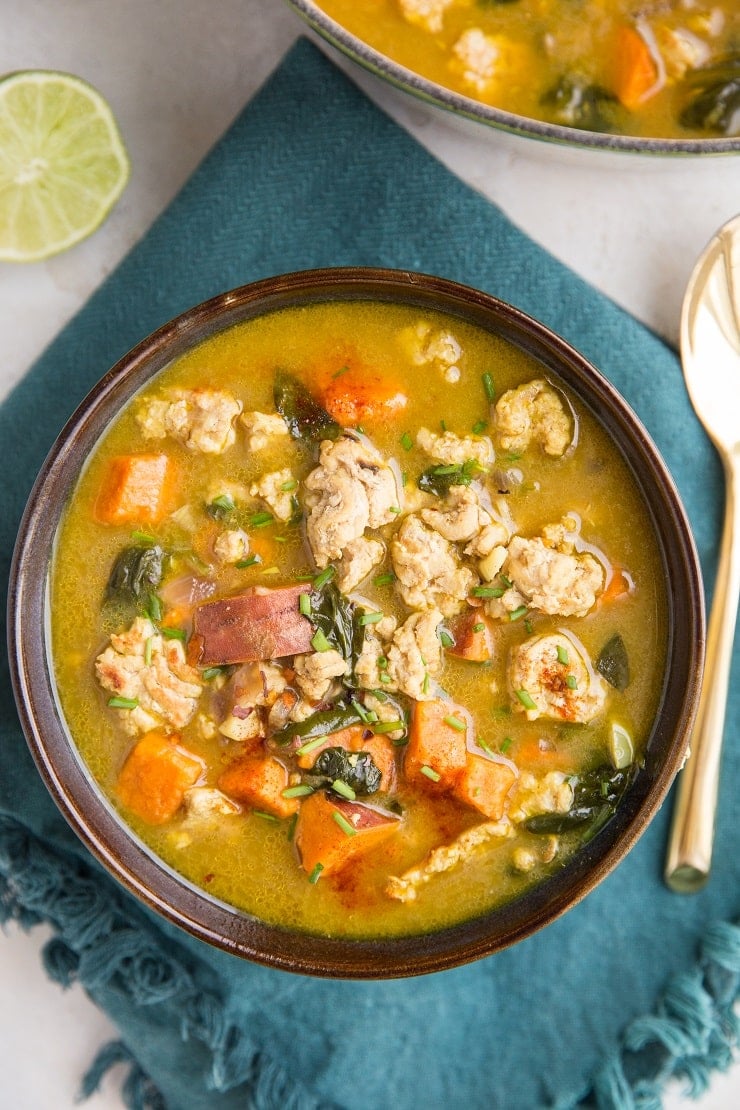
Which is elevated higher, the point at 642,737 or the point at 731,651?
the point at 731,651

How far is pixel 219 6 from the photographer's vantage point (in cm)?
336

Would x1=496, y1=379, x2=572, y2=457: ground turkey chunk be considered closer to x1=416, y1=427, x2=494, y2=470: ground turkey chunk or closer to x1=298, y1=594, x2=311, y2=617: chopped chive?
x1=416, y1=427, x2=494, y2=470: ground turkey chunk

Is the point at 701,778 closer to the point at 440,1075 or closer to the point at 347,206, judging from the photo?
the point at 440,1075

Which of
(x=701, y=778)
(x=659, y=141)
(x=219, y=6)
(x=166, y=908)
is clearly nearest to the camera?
(x=659, y=141)

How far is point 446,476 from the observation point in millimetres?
2807

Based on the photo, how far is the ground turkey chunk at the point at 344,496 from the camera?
270 centimetres

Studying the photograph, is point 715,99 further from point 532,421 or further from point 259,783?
point 259,783

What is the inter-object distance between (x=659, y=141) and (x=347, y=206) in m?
1.01

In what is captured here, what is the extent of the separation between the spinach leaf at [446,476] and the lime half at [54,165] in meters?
1.37

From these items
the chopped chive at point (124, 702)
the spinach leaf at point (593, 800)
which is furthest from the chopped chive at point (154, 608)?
the spinach leaf at point (593, 800)

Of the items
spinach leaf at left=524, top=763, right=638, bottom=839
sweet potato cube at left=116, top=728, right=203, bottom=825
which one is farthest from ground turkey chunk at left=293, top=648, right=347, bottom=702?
spinach leaf at left=524, top=763, right=638, bottom=839

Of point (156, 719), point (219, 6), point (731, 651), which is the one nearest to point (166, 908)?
point (156, 719)

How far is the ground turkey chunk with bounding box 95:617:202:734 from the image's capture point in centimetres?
281

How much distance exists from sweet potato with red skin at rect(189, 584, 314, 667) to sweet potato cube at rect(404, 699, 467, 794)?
361 millimetres
